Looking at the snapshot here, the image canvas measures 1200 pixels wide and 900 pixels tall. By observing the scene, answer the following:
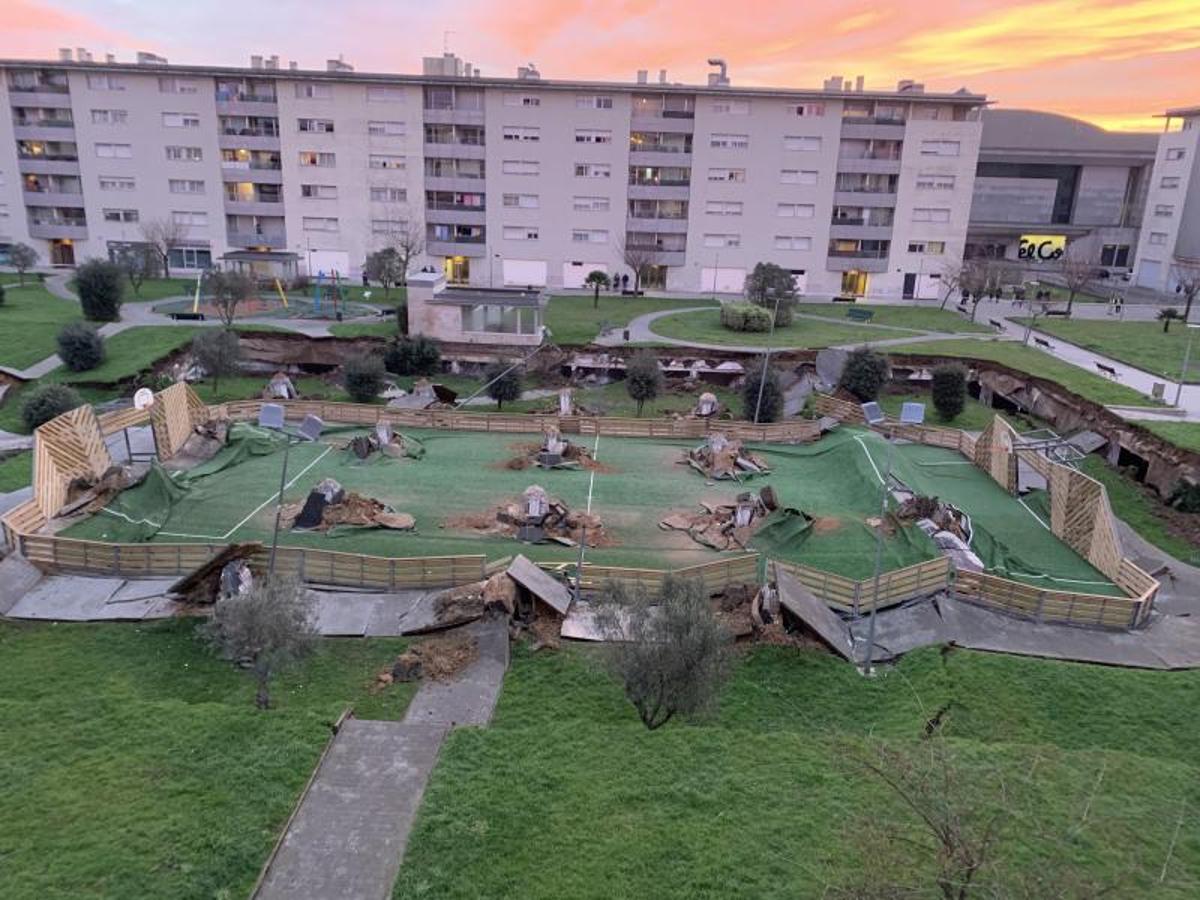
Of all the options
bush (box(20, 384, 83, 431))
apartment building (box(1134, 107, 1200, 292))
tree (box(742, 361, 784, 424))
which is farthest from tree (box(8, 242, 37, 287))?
apartment building (box(1134, 107, 1200, 292))

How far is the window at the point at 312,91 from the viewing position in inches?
2635

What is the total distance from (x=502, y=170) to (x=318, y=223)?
1564cm

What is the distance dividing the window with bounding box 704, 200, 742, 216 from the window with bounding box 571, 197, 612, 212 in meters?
7.93

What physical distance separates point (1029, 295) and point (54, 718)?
7613cm

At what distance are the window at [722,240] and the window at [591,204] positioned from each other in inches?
329

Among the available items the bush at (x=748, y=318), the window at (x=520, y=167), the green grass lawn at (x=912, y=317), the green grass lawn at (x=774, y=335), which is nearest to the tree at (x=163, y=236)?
the window at (x=520, y=167)

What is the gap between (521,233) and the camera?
69250 millimetres

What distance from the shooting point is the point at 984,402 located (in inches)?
1692

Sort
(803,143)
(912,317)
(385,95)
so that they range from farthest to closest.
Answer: (803,143)
(385,95)
(912,317)

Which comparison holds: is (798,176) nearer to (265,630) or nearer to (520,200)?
(520,200)

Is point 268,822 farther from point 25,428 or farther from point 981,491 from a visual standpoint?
point 25,428

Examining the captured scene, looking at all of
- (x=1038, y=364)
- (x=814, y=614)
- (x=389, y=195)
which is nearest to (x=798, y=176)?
(x=1038, y=364)

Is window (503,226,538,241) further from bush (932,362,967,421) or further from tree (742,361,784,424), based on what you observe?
bush (932,362,967,421)

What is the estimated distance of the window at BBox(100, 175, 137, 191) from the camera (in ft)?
228
